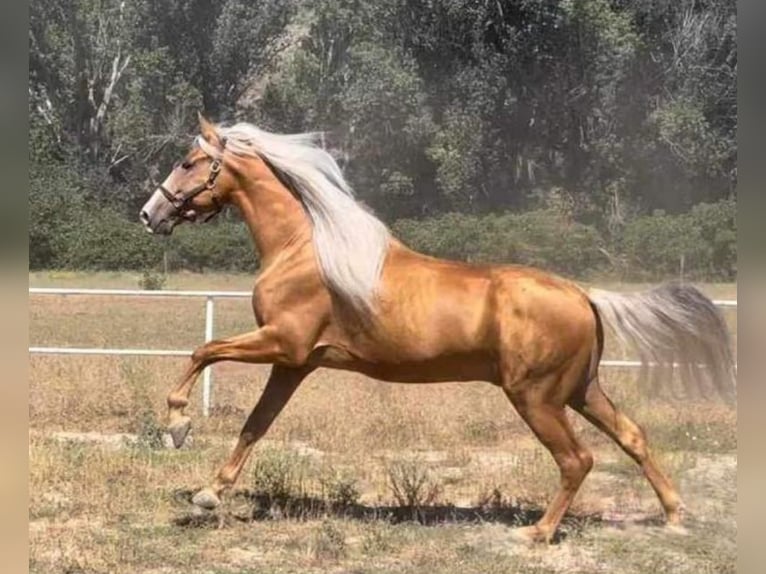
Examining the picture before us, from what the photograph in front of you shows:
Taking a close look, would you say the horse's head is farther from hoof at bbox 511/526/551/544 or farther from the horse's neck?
hoof at bbox 511/526/551/544

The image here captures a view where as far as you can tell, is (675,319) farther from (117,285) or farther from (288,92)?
(117,285)

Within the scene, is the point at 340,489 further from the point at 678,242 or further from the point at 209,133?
the point at 678,242

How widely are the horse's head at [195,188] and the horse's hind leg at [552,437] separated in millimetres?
1475

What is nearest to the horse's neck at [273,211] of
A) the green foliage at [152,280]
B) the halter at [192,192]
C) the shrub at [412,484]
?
the halter at [192,192]

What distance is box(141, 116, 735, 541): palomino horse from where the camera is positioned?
146 inches

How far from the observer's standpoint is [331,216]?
382 centimetres

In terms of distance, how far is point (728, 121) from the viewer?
17.6 feet

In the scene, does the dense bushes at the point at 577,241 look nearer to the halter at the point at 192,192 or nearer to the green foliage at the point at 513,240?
the green foliage at the point at 513,240

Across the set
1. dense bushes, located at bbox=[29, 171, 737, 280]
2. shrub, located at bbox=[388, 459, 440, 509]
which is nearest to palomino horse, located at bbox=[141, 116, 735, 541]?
shrub, located at bbox=[388, 459, 440, 509]

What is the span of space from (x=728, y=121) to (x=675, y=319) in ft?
6.76

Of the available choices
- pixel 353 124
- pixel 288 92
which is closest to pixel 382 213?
pixel 353 124

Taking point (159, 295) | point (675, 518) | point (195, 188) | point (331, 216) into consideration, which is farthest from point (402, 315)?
point (159, 295)

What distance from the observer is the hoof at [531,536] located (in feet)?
12.2

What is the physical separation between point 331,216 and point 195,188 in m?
0.60
